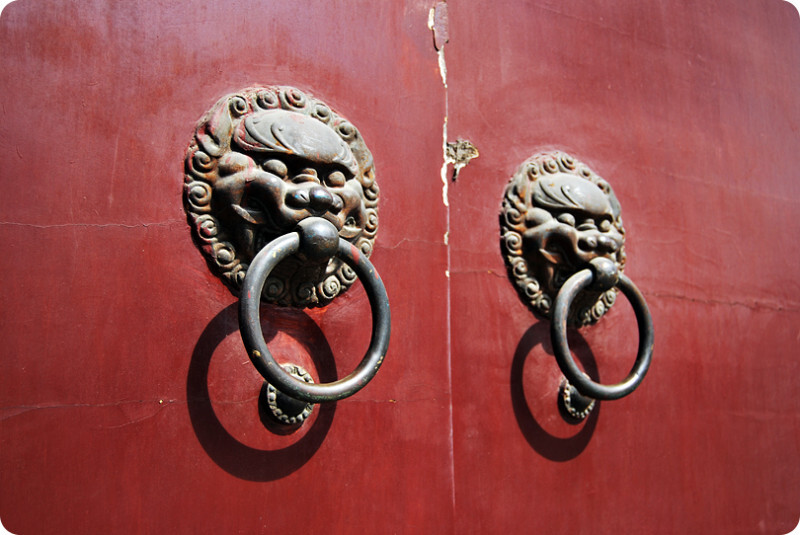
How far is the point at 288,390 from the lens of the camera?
28.2 inches

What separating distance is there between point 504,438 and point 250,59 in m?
0.62

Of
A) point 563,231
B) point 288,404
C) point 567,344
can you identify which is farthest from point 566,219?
point 288,404

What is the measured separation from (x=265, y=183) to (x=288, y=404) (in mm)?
260

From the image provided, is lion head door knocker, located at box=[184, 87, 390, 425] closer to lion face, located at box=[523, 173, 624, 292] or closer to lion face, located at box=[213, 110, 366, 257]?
lion face, located at box=[213, 110, 366, 257]

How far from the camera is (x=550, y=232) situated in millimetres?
1019

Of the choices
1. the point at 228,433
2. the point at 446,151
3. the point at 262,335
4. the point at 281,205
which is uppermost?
the point at 446,151

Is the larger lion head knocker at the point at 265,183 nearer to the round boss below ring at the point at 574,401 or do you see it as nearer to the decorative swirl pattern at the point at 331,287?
the decorative swirl pattern at the point at 331,287

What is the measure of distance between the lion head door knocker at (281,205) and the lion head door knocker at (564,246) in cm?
30

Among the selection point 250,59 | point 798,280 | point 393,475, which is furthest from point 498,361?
point 798,280

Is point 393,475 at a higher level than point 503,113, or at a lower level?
lower

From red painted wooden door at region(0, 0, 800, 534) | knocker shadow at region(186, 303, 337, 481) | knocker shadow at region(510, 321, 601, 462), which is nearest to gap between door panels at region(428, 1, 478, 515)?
red painted wooden door at region(0, 0, 800, 534)

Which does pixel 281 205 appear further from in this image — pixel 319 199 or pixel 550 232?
pixel 550 232

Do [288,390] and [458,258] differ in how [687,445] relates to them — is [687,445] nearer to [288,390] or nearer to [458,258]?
[458,258]

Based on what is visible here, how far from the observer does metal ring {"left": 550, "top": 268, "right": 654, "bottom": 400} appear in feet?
3.06
